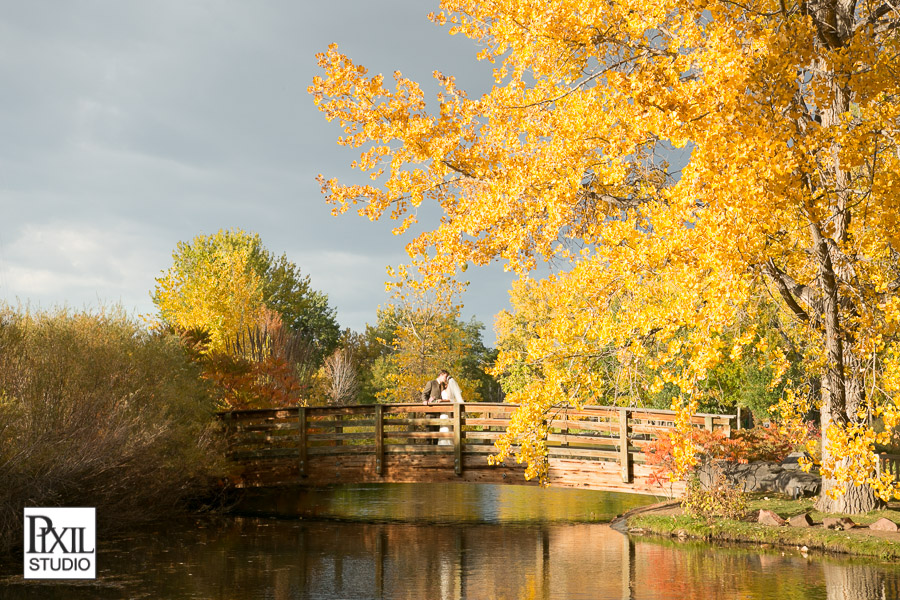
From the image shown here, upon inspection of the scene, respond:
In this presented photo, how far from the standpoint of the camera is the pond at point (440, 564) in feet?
28.9

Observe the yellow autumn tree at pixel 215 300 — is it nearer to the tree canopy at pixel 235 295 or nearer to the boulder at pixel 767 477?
the tree canopy at pixel 235 295

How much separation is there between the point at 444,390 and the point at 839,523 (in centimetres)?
940

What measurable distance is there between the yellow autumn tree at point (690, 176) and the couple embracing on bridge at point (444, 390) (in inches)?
182

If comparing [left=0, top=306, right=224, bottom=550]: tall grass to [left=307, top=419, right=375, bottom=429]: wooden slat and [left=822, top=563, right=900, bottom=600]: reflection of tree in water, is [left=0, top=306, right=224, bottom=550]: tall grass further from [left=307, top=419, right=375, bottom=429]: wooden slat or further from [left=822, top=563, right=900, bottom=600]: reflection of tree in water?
[left=822, top=563, right=900, bottom=600]: reflection of tree in water

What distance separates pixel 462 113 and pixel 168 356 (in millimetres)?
7186

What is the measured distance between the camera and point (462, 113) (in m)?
14.8

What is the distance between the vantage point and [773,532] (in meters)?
12.0

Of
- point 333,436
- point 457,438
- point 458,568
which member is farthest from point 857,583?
point 333,436

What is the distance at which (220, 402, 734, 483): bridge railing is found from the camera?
52.5ft

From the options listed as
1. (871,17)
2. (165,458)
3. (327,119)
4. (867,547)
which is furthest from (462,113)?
(867,547)

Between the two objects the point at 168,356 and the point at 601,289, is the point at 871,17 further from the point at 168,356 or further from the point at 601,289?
the point at 168,356

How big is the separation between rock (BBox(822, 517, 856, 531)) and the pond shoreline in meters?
0.07

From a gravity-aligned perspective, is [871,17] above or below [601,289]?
above

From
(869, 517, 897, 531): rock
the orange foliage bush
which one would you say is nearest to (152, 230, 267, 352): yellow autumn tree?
the orange foliage bush
